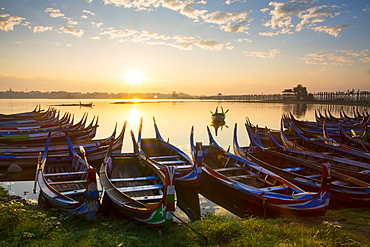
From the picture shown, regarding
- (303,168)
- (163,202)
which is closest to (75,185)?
(163,202)

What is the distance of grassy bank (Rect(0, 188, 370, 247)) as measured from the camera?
18.0ft

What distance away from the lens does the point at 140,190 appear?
8.27 metres

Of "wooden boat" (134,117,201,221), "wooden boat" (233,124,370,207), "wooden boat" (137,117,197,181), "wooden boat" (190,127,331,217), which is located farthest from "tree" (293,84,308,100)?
"wooden boat" (134,117,201,221)

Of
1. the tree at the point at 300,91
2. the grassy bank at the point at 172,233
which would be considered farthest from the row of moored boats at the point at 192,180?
the tree at the point at 300,91

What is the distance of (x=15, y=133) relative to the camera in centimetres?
1723

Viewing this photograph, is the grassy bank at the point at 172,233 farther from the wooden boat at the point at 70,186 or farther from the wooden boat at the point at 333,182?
the wooden boat at the point at 333,182

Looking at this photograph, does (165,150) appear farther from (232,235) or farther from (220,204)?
(232,235)

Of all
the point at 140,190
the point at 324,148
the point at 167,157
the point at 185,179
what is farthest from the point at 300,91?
the point at 140,190

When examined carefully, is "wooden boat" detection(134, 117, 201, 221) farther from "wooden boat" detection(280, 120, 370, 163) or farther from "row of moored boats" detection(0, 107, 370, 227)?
"wooden boat" detection(280, 120, 370, 163)

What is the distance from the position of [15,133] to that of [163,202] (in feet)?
51.7

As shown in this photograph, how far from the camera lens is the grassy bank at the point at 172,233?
5.47m

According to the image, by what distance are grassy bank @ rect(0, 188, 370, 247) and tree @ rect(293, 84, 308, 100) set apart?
108647 mm

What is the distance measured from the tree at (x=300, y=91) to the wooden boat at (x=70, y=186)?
108998 millimetres

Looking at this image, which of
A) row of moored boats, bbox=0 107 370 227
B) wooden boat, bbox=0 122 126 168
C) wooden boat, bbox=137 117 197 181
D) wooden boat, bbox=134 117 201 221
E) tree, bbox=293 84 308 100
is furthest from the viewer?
tree, bbox=293 84 308 100
